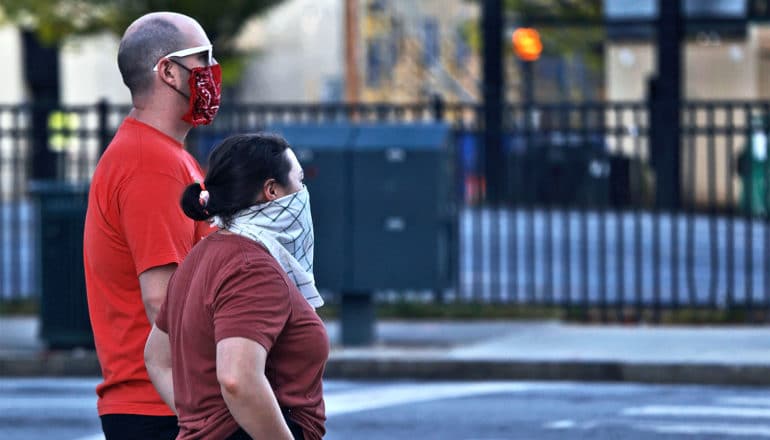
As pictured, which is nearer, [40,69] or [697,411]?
[697,411]

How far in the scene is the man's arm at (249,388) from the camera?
3254 millimetres

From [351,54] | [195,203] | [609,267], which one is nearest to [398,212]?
[609,267]

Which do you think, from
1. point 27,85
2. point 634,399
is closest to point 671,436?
point 634,399

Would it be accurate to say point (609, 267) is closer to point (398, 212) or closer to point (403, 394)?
point (398, 212)

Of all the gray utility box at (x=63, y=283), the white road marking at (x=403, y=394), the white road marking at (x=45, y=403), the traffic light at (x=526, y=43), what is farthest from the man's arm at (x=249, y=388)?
the traffic light at (x=526, y=43)

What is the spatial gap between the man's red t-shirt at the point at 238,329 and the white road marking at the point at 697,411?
5.59m

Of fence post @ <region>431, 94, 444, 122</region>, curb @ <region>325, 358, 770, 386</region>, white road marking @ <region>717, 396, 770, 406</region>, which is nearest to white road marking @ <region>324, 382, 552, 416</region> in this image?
curb @ <region>325, 358, 770, 386</region>

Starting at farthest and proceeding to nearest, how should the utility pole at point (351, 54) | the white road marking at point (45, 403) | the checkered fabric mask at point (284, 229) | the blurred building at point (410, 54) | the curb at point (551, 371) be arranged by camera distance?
the blurred building at point (410, 54) → the utility pole at point (351, 54) → the curb at point (551, 371) → the white road marking at point (45, 403) → the checkered fabric mask at point (284, 229)

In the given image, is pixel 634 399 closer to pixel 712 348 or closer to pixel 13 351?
pixel 712 348

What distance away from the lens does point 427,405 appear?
925 cm

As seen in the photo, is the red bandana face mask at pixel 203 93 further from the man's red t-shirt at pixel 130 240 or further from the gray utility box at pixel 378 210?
the gray utility box at pixel 378 210

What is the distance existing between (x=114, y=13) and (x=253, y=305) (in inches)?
983

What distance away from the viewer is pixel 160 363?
12.2ft

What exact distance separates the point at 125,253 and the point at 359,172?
6983 millimetres
